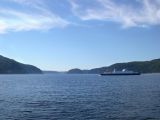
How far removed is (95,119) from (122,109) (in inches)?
427

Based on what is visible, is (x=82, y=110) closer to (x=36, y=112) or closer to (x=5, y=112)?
(x=36, y=112)

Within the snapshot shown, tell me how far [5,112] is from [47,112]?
767cm

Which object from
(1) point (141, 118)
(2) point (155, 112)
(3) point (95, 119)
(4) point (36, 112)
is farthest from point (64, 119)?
(2) point (155, 112)

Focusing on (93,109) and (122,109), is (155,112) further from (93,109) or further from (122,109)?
(93,109)

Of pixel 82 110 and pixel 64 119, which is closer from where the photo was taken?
pixel 64 119

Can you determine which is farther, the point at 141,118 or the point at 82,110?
the point at 82,110

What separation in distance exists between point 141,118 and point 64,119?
1229cm

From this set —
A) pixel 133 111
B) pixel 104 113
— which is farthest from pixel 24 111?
pixel 133 111

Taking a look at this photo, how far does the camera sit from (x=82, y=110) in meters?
60.5

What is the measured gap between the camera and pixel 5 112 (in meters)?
58.4

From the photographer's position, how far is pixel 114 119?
5066cm

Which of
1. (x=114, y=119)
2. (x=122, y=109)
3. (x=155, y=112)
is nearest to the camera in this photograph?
(x=114, y=119)

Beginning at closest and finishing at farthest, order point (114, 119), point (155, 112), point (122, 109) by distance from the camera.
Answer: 1. point (114, 119)
2. point (155, 112)
3. point (122, 109)

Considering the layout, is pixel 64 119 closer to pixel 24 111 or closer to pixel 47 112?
pixel 47 112
